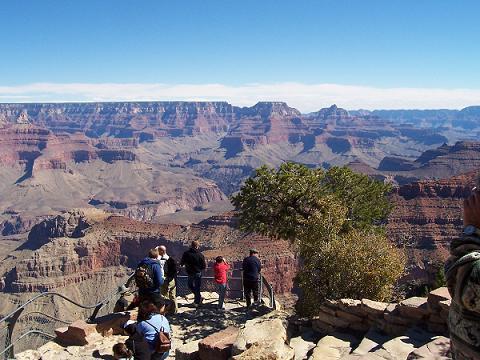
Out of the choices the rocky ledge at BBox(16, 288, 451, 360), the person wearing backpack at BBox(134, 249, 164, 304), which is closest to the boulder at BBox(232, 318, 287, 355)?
the rocky ledge at BBox(16, 288, 451, 360)

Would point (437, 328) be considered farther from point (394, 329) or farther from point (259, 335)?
point (259, 335)

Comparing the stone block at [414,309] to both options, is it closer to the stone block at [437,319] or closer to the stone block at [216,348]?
the stone block at [437,319]

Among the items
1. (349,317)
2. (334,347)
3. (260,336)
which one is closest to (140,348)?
(260,336)

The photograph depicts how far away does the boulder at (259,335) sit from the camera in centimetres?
965

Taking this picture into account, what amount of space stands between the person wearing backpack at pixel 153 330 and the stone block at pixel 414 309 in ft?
21.8

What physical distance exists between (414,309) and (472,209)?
8.46 meters

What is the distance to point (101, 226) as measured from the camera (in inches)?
4483

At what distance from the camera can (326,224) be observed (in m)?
19.8

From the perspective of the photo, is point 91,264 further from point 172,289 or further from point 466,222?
Result: point 466,222

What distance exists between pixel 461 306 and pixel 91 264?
110m

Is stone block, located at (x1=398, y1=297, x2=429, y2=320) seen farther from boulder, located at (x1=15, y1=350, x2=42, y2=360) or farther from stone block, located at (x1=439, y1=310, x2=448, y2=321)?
boulder, located at (x1=15, y1=350, x2=42, y2=360)

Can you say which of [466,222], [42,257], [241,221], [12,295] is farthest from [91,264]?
[466,222]

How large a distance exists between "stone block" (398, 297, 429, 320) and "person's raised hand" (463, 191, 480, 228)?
324 inches

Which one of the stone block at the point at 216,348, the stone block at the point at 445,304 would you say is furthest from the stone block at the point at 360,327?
the stone block at the point at 216,348
